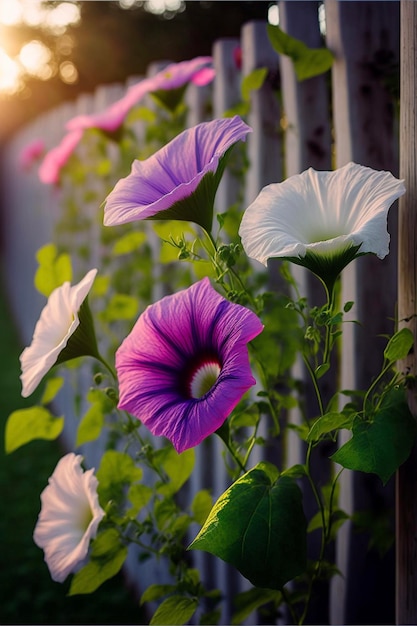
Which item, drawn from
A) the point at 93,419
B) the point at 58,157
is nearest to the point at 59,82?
the point at 58,157

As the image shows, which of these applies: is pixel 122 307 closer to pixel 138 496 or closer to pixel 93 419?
pixel 93 419

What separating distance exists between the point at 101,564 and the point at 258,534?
452 millimetres

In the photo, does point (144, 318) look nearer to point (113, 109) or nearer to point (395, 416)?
point (395, 416)

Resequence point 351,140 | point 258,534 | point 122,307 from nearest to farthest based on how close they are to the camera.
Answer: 1. point 258,534
2. point 351,140
3. point 122,307

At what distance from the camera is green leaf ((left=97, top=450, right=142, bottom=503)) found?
126 cm

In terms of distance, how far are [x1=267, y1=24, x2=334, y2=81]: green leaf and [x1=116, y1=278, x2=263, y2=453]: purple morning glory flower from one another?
24.1 inches

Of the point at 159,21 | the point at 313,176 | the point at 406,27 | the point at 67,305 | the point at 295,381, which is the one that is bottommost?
the point at 295,381

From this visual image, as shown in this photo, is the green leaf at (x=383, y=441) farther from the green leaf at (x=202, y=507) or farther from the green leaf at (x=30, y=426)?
the green leaf at (x=30, y=426)

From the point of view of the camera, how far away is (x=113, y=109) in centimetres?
198

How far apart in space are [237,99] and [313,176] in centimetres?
96

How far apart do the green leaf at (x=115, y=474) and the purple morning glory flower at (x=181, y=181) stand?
496 mm

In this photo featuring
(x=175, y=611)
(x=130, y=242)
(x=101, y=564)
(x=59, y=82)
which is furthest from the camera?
(x=59, y=82)

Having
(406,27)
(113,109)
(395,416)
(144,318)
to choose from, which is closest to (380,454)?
(395,416)

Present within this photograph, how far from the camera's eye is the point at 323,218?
96cm
